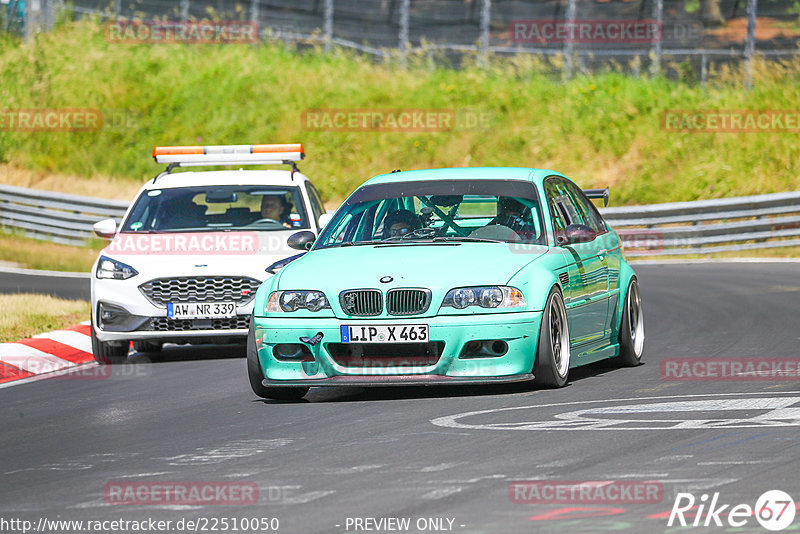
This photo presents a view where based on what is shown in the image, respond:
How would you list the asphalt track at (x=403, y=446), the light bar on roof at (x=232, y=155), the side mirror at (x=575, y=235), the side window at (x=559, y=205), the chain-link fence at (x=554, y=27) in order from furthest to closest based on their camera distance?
the chain-link fence at (x=554, y=27) < the light bar on roof at (x=232, y=155) < the side window at (x=559, y=205) < the side mirror at (x=575, y=235) < the asphalt track at (x=403, y=446)

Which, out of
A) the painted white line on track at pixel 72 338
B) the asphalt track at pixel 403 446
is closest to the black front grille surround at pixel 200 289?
the asphalt track at pixel 403 446

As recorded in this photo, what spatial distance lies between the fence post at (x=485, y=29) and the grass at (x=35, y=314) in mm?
16961

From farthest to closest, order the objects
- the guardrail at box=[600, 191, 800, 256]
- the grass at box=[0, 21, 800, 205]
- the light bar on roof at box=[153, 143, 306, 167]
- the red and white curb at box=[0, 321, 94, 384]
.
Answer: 1. the grass at box=[0, 21, 800, 205]
2. the guardrail at box=[600, 191, 800, 256]
3. the light bar on roof at box=[153, 143, 306, 167]
4. the red and white curb at box=[0, 321, 94, 384]

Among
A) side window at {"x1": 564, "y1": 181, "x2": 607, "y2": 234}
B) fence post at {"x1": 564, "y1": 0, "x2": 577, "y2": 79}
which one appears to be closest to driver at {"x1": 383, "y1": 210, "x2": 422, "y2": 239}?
side window at {"x1": 564, "y1": 181, "x2": 607, "y2": 234}

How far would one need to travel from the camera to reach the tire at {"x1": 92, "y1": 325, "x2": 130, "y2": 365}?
1288 cm

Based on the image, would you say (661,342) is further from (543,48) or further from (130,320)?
(543,48)

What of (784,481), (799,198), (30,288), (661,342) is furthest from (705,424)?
(799,198)

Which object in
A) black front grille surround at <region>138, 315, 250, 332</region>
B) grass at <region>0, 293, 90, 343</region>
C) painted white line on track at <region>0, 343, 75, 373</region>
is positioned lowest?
grass at <region>0, 293, 90, 343</region>

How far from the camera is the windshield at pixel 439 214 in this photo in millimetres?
10070

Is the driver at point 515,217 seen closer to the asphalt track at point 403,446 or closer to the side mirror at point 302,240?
the asphalt track at point 403,446

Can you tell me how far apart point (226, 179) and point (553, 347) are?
5.78 metres

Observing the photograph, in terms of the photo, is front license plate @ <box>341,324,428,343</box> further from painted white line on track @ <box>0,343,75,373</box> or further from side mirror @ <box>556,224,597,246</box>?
painted white line on track @ <box>0,343,75,373</box>

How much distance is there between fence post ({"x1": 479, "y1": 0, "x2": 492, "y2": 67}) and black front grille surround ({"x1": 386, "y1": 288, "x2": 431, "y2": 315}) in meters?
24.0

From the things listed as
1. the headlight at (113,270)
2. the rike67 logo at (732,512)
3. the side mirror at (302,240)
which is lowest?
the headlight at (113,270)
